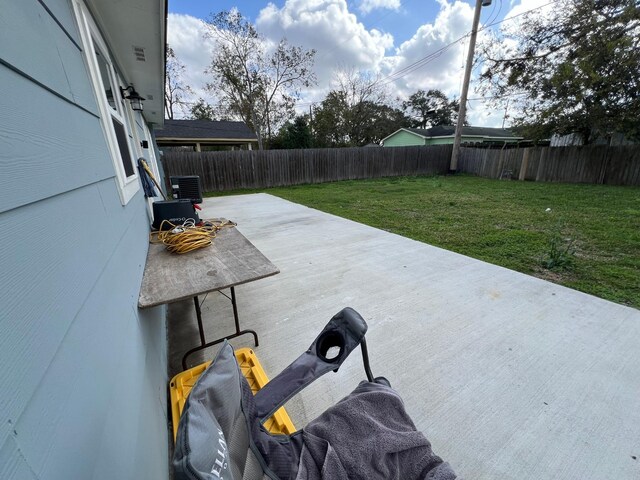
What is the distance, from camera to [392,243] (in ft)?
12.5

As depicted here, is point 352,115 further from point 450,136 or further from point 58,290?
point 58,290

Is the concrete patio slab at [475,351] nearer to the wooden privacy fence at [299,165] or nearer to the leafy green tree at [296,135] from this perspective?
the wooden privacy fence at [299,165]

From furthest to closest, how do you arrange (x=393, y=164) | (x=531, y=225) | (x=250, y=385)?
(x=393, y=164), (x=531, y=225), (x=250, y=385)

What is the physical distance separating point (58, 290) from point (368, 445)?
937mm

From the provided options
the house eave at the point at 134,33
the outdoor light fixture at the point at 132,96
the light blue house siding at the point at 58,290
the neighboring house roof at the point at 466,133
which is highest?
the neighboring house roof at the point at 466,133

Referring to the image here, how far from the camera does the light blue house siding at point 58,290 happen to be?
396 millimetres

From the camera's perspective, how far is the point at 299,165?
35.6 feet

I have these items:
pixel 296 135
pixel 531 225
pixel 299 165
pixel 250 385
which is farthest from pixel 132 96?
pixel 296 135

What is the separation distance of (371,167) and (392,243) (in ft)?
30.5

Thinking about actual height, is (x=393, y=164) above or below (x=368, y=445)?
above

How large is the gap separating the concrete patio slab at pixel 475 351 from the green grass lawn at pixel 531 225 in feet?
1.88

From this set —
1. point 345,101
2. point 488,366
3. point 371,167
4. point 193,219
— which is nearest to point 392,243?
point 488,366

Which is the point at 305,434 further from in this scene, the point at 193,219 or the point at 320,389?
the point at 193,219

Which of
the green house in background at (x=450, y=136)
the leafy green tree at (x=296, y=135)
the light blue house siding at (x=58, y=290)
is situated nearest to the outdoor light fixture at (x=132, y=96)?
the light blue house siding at (x=58, y=290)
